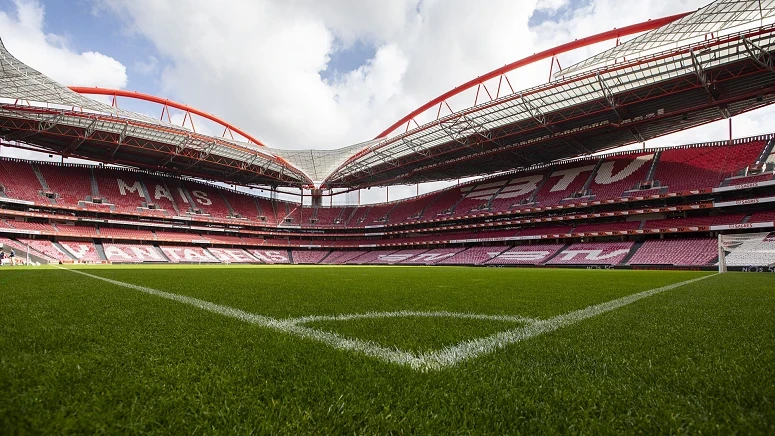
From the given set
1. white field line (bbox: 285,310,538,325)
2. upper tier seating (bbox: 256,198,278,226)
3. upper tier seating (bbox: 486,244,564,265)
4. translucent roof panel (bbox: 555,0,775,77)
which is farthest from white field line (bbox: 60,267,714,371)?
upper tier seating (bbox: 256,198,278,226)

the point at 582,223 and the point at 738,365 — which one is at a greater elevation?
the point at 738,365

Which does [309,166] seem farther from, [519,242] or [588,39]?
[588,39]

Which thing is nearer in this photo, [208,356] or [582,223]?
[208,356]

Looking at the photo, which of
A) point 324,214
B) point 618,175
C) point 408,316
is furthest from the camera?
point 324,214

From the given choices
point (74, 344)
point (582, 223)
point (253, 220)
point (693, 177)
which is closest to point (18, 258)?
point (253, 220)

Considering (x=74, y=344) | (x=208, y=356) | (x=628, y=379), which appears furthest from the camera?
(x=74, y=344)

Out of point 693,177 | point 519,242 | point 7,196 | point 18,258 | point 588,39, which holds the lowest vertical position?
point 519,242

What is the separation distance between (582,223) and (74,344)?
37482 mm

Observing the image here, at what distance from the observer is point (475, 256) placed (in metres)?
35.8

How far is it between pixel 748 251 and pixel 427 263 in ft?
78.7

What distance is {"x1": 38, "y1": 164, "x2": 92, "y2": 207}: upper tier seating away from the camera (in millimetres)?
36000

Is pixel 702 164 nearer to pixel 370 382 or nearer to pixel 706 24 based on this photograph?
pixel 706 24

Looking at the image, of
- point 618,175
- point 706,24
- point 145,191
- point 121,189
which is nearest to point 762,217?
point 618,175

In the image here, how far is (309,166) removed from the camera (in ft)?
141
